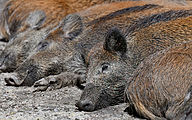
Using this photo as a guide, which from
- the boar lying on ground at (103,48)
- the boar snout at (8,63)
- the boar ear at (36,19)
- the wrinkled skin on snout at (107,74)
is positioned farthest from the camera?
the boar ear at (36,19)

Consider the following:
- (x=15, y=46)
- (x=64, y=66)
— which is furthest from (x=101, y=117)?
(x=15, y=46)

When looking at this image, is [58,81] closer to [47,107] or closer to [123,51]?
[123,51]

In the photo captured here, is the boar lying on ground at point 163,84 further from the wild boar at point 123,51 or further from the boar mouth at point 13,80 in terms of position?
the boar mouth at point 13,80

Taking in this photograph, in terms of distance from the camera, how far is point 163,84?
5438mm

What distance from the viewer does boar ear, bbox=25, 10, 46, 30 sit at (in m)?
10.6

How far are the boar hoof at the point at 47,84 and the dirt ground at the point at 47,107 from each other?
0.54ft

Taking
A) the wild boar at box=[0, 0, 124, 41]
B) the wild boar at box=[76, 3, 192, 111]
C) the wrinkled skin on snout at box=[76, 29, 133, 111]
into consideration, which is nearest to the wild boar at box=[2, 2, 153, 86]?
the wild boar at box=[0, 0, 124, 41]

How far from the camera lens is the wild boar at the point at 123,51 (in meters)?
6.63

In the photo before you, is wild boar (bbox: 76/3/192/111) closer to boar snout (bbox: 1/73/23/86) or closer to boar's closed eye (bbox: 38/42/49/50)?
boar snout (bbox: 1/73/23/86)

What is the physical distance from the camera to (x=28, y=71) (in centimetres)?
869

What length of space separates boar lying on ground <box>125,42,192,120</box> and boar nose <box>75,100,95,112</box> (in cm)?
61

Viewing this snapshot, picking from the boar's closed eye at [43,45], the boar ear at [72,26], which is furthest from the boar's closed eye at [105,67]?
the boar's closed eye at [43,45]

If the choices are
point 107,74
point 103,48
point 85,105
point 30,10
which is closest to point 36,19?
point 30,10

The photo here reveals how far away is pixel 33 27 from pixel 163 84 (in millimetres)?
5398
